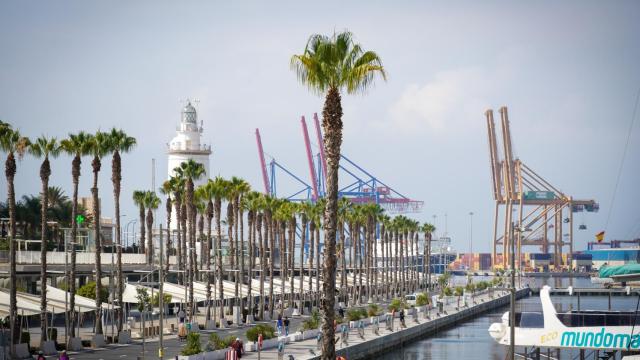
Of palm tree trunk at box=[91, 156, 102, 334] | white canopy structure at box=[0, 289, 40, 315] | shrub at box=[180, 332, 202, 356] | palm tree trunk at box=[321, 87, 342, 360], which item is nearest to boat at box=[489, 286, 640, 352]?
shrub at box=[180, 332, 202, 356]

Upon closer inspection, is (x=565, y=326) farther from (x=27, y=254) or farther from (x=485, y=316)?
(x=485, y=316)

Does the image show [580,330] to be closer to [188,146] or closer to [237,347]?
[237,347]

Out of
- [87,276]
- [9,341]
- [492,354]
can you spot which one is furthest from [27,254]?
[492,354]

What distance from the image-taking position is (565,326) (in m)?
58.2

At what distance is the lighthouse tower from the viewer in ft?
436

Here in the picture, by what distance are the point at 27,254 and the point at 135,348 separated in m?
17.9

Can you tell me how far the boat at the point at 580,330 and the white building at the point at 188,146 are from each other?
3069 inches

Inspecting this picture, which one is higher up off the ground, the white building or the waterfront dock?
the white building

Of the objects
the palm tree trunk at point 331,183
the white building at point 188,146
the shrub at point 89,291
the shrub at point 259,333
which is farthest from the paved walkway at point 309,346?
the white building at point 188,146

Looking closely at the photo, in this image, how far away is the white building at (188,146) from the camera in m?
133

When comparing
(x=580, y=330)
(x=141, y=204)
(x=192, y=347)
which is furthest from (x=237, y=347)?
(x=141, y=204)

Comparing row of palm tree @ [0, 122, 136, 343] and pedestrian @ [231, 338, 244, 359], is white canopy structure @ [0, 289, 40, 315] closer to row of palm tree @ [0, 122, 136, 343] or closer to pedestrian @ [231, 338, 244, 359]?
row of palm tree @ [0, 122, 136, 343]

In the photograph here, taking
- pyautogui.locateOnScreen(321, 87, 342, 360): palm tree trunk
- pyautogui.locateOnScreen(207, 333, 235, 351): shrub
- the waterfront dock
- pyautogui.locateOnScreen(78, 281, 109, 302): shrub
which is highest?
pyautogui.locateOnScreen(321, 87, 342, 360): palm tree trunk

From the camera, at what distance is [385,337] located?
74.8 meters
